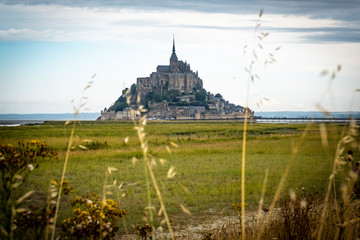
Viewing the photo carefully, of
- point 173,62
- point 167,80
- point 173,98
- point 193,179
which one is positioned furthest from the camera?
point 173,62

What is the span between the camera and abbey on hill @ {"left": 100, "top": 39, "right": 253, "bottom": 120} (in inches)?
5030

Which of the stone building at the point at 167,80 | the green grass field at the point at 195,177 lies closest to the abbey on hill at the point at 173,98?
the stone building at the point at 167,80

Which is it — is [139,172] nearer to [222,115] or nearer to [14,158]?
[14,158]

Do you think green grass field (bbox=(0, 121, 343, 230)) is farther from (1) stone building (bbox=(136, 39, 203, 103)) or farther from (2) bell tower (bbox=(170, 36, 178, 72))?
(2) bell tower (bbox=(170, 36, 178, 72))

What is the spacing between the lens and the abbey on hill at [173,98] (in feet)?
419

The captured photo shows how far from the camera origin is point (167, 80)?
445 ft

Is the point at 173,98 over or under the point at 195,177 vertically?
over

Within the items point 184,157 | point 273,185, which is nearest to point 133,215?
point 273,185

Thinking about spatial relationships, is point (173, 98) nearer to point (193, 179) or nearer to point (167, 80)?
point (167, 80)

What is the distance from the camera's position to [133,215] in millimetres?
8023

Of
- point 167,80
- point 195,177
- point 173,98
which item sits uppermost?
point 167,80

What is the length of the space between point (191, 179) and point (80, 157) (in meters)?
8.15

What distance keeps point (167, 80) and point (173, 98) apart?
8.41 m

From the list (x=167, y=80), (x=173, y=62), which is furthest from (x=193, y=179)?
(x=173, y=62)
